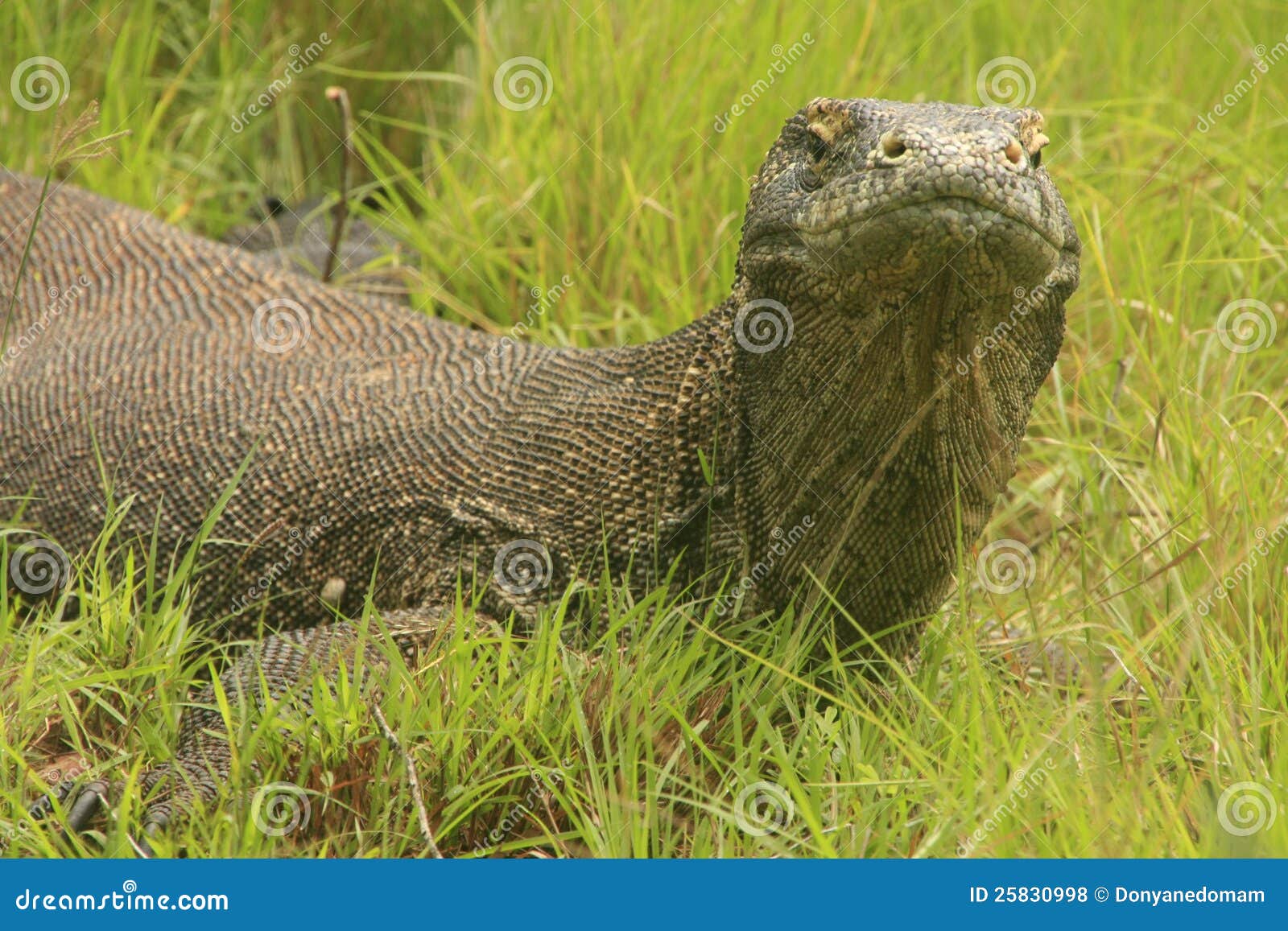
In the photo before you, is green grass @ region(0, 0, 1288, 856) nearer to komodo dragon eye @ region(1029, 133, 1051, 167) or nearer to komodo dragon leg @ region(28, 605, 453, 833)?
komodo dragon leg @ region(28, 605, 453, 833)

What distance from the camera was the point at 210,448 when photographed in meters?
4.32

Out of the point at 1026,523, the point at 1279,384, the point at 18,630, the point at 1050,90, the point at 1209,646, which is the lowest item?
the point at 18,630

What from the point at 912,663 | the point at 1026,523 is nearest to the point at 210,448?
the point at 912,663

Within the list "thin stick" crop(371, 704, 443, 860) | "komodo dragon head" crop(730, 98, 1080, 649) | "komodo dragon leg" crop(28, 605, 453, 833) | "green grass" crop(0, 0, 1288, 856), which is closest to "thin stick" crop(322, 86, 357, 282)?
"green grass" crop(0, 0, 1288, 856)

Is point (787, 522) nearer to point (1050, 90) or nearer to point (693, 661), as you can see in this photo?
point (693, 661)

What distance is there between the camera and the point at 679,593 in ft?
11.1

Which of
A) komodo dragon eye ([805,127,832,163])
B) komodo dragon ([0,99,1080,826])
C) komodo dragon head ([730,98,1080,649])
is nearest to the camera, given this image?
komodo dragon head ([730,98,1080,649])

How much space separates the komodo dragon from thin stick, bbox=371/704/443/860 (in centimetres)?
41

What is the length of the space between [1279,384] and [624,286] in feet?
7.42

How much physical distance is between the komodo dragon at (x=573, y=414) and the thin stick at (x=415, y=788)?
41 cm

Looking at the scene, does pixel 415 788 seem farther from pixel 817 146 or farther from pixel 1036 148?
pixel 1036 148

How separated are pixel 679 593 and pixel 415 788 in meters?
0.86

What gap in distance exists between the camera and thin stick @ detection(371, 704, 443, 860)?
2.69 m

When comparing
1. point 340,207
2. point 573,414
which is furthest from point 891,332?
point 340,207
